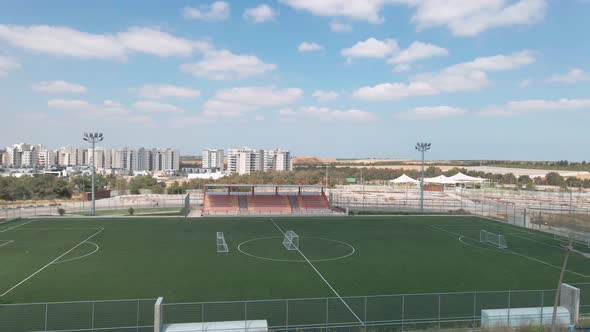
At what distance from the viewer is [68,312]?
15.3m

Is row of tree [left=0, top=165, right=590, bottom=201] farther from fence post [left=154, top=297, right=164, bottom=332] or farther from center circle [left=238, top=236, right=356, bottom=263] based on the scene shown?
fence post [left=154, top=297, right=164, bottom=332]

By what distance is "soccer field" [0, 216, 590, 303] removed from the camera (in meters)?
19.4

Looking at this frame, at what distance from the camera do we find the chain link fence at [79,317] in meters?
13.8

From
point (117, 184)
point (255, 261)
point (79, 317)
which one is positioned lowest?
point (255, 261)

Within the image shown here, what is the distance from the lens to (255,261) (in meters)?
24.8

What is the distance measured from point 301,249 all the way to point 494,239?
16.3m

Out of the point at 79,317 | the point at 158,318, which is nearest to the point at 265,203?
the point at 79,317

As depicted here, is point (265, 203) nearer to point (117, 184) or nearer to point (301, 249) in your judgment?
point (301, 249)

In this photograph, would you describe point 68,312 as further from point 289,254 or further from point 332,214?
point 332,214

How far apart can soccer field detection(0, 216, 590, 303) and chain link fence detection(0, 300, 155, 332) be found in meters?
1.77

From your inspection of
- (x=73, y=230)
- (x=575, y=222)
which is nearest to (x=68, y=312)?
(x=73, y=230)

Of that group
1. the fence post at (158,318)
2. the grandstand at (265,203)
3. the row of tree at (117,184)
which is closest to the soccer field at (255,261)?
the fence post at (158,318)

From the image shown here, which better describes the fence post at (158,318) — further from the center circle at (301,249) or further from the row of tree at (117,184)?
the row of tree at (117,184)

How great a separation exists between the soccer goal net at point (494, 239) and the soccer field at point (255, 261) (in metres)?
0.69
